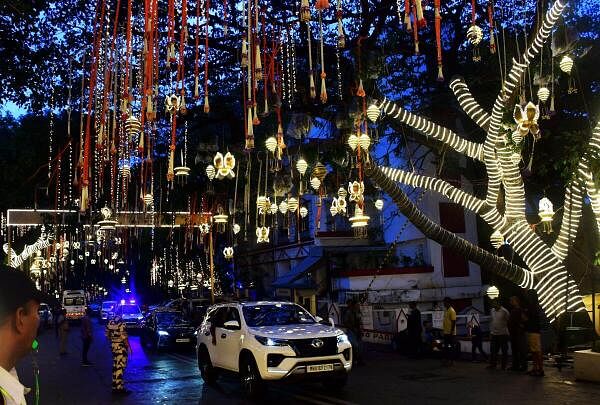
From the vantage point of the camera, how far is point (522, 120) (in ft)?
39.3

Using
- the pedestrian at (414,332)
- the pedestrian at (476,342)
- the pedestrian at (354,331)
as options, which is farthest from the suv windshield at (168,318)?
the pedestrian at (476,342)

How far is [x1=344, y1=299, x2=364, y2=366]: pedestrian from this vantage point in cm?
1708

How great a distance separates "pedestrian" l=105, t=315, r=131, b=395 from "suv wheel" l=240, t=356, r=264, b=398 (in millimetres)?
2985

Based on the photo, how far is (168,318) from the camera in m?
25.0

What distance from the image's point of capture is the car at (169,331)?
23.6m

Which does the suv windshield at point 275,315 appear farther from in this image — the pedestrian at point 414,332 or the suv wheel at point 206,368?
the pedestrian at point 414,332

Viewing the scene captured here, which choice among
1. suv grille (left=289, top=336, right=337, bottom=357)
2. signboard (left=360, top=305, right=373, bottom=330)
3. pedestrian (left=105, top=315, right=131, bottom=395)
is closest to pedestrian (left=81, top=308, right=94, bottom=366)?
pedestrian (left=105, top=315, right=131, bottom=395)

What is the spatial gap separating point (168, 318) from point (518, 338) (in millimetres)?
15062

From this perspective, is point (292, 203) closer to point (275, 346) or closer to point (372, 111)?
point (372, 111)

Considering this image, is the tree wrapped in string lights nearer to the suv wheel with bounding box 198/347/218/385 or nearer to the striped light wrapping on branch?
the striped light wrapping on branch

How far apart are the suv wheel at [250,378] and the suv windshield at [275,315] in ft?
2.73

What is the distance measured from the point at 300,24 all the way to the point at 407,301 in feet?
46.4

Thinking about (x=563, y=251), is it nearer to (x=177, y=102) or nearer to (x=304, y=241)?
(x=177, y=102)

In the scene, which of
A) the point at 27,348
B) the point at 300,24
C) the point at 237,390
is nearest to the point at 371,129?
the point at 300,24
